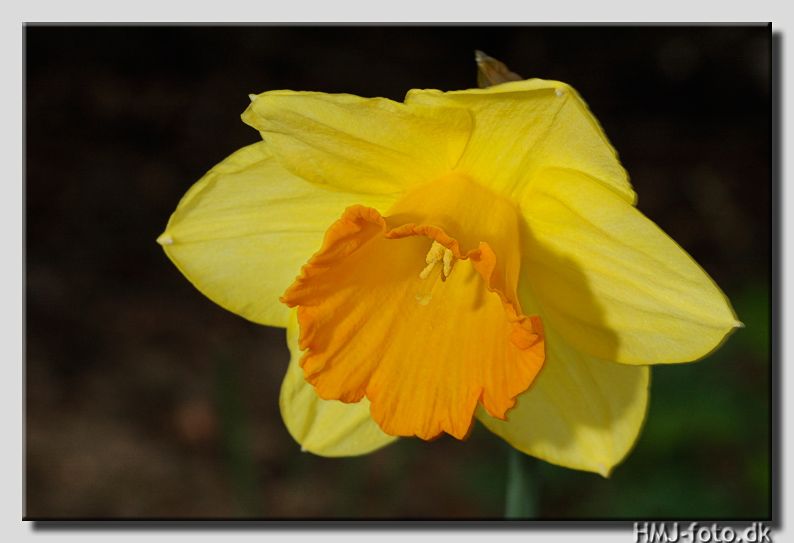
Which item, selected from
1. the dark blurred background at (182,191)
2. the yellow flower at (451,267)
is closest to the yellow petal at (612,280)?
the yellow flower at (451,267)

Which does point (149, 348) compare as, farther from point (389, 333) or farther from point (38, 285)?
point (389, 333)

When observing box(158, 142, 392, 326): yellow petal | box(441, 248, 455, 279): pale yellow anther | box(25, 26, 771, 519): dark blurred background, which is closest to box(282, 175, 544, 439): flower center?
box(441, 248, 455, 279): pale yellow anther

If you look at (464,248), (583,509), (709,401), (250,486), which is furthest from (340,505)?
(464,248)

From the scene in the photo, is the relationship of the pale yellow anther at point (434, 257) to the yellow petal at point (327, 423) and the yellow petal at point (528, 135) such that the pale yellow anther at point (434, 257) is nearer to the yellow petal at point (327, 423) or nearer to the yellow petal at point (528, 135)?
the yellow petal at point (528, 135)

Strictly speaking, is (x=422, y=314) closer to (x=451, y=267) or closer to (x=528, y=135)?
(x=451, y=267)

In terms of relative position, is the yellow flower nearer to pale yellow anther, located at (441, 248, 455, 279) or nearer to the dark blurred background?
pale yellow anther, located at (441, 248, 455, 279)

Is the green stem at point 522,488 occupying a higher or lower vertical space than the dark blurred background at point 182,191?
lower

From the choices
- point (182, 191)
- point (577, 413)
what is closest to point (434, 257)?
point (577, 413)
